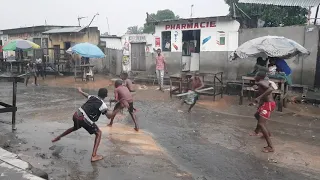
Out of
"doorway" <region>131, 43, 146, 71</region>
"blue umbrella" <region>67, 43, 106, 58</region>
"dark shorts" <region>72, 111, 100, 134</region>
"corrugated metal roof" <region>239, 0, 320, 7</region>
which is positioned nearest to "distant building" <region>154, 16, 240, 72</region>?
"doorway" <region>131, 43, 146, 71</region>

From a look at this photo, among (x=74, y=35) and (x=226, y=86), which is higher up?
(x=74, y=35)

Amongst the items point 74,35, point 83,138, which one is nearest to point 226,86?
point 83,138

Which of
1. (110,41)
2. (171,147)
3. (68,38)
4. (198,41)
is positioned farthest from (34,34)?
(171,147)

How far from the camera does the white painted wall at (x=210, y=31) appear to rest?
14984 millimetres

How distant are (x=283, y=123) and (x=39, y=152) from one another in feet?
21.6

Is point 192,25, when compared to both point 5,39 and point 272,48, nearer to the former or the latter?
point 272,48

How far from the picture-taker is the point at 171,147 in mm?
6898

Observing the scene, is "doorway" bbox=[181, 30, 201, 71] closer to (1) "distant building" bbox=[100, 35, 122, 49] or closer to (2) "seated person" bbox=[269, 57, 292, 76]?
(2) "seated person" bbox=[269, 57, 292, 76]

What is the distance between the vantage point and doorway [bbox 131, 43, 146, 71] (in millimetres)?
18773

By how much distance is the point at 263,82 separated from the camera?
22.6 ft

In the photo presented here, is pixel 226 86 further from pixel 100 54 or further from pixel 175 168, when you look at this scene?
pixel 175 168

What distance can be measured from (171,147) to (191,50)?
10.9 m

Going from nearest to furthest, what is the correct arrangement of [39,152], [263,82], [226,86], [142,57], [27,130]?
[39,152]
[263,82]
[27,130]
[226,86]
[142,57]

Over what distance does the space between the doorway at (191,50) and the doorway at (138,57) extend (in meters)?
2.61
